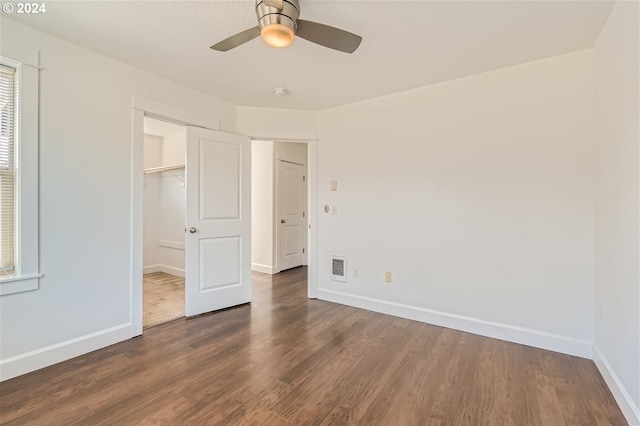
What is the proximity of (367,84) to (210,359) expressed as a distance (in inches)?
112

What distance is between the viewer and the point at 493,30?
6.72ft

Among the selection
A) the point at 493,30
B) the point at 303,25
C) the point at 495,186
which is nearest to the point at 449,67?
the point at 493,30

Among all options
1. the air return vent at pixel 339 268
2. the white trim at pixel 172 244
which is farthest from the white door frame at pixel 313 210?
the white trim at pixel 172 244

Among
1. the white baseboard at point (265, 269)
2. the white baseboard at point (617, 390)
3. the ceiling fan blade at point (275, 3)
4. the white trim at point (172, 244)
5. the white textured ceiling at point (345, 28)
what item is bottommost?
the white baseboard at point (617, 390)

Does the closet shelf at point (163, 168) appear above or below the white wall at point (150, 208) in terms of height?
above

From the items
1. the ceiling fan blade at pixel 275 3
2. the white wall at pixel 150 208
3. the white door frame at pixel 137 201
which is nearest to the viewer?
the ceiling fan blade at pixel 275 3

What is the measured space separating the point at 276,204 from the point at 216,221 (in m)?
1.90

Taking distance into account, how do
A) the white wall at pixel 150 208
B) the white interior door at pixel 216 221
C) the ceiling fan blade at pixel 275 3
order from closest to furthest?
1. the ceiling fan blade at pixel 275 3
2. the white interior door at pixel 216 221
3. the white wall at pixel 150 208

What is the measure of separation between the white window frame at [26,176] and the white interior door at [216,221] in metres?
1.17

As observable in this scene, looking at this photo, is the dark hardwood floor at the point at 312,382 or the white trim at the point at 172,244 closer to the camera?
the dark hardwood floor at the point at 312,382

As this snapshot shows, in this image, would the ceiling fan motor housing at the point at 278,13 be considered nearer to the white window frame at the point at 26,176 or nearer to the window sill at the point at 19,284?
the white window frame at the point at 26,176

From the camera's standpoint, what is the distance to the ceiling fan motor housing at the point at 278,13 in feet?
4.88

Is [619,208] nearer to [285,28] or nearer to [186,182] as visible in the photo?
[285,28]

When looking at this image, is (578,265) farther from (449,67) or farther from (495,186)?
(449,67)
